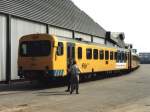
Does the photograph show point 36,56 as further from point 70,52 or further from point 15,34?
point 15,34

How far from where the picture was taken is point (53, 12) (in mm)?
37594

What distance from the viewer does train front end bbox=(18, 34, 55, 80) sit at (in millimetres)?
23016

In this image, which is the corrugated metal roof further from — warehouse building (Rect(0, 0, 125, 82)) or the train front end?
the train front end

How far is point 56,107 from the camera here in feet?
48.4

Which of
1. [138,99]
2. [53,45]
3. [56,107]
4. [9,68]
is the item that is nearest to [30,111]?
[56,107]

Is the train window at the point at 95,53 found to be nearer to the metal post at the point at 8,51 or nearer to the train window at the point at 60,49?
the metal post at the point at 8,51

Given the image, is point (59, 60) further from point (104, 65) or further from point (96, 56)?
point (104, 65)

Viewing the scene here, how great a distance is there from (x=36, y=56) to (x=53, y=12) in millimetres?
14619

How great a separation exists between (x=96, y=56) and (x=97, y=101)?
14.4 m

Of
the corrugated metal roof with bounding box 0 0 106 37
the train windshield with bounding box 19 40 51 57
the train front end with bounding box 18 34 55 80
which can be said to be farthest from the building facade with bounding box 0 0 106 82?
the train front end with bounding box 18 34 55 80

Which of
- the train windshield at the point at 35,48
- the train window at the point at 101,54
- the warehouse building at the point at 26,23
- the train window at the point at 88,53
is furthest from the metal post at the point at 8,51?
the train window at the point at 101,54

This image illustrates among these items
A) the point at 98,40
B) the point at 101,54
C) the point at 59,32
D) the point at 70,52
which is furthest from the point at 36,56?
the point at 98,40

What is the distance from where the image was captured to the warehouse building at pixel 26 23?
88.2ft

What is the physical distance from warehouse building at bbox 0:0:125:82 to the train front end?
2909mm
